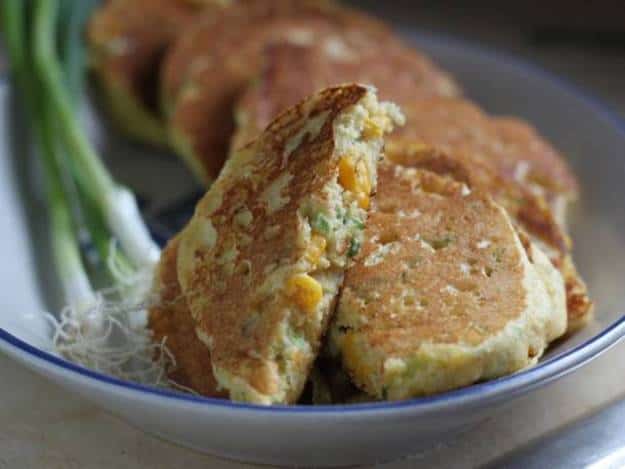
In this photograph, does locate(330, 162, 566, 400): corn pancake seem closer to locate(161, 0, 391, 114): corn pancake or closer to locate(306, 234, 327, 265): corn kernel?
locate(306, 234, 327, 265): corn kernel

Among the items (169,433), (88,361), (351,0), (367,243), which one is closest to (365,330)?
(367,243)

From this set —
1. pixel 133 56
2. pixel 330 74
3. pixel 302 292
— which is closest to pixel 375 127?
pixel 302 292

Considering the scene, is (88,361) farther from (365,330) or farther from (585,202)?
(585,202)

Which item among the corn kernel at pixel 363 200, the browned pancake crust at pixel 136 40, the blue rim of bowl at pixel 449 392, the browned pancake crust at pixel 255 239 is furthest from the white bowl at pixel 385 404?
the corn kernel at pixel 363 200

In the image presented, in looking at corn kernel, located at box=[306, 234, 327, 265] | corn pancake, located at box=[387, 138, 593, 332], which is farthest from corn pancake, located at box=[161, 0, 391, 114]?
corn kernel, located at box=[306, 234, 327, 265]

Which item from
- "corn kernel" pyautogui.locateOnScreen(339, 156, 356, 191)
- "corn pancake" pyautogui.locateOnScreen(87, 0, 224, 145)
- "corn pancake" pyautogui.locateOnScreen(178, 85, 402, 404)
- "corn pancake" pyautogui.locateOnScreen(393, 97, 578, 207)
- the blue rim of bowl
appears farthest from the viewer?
"corn pancake" pyautogui.locateOnScreen(87, 0, 224, 145)

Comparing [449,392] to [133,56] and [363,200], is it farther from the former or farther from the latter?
[133,56]
